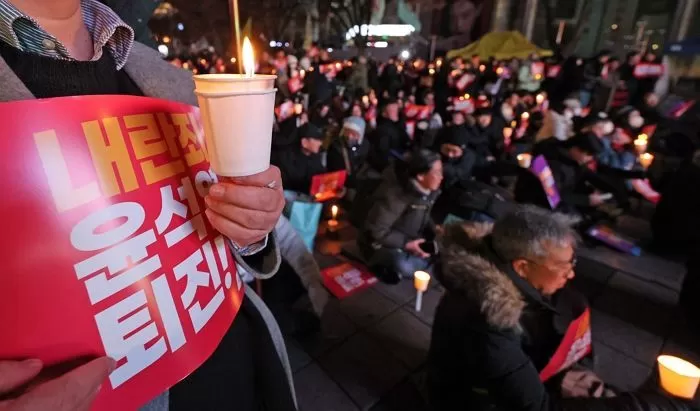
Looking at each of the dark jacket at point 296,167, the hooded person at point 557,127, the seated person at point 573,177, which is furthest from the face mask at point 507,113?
the dark jacket at point 296,167

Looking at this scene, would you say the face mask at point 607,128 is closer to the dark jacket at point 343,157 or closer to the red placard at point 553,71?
the dark jacket at point 343,157

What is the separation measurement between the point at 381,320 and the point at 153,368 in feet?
11.1

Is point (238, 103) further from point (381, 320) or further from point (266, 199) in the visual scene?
point (381, 320)

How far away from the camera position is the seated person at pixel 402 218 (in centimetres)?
468

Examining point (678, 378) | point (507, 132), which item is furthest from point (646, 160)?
point (678, 378)

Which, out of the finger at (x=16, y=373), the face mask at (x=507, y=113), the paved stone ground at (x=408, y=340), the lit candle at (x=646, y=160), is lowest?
the paved stone ground at (x=408, y=340)

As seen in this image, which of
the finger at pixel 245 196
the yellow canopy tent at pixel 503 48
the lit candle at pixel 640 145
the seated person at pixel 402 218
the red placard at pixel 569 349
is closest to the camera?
the finger at pixel 245 196

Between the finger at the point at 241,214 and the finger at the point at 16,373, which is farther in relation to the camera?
the finger at the point at 241,214

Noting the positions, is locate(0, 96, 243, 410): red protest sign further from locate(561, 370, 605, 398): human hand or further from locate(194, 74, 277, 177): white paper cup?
locate(561, 370, 605, 398): human hand

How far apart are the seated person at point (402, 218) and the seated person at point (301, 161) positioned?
150 cm

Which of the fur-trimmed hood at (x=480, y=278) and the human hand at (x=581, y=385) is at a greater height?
the fur-trimmed hood at (x=480, y=278)

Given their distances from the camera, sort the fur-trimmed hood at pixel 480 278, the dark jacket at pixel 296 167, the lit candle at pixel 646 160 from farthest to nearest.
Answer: the lit candle at pixel 646 160
the dark jacket at pixel 296 167
the fur-trimmed hood at pixel 480 278

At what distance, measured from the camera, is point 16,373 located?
1.95 ft

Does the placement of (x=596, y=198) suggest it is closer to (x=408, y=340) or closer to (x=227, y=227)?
(x=408, y=340)
